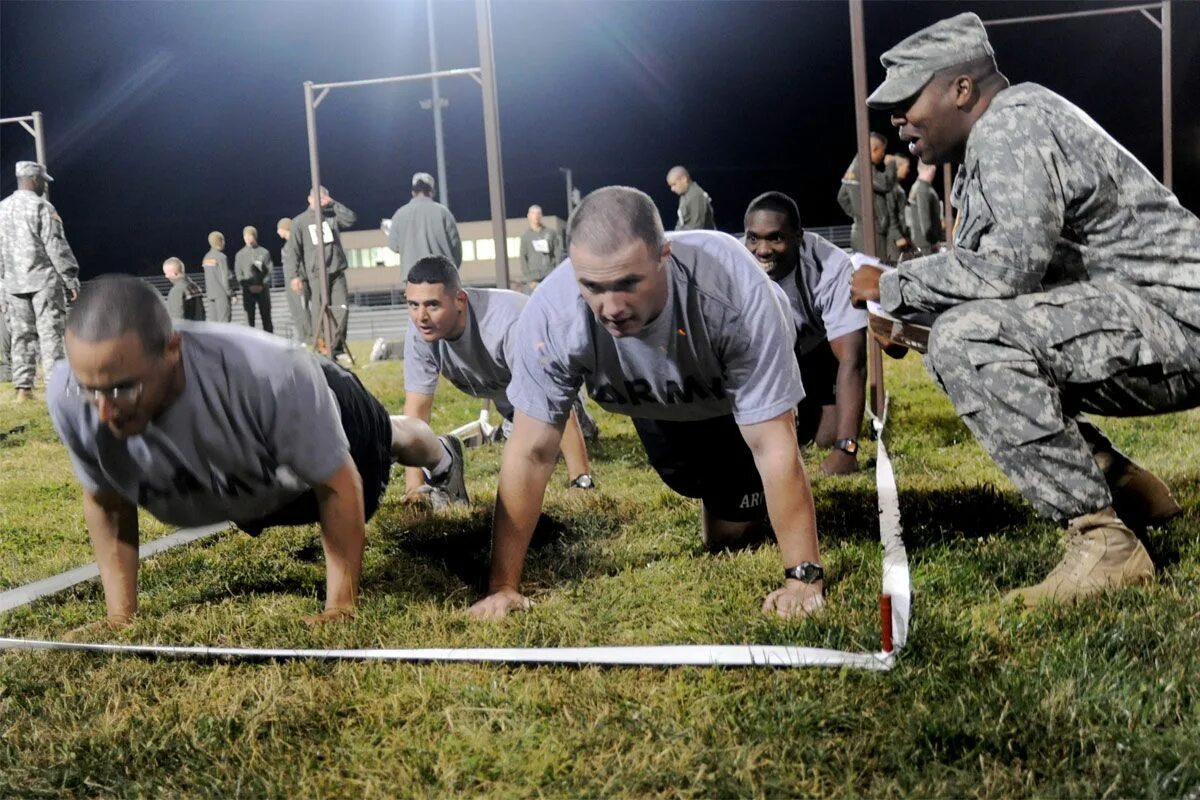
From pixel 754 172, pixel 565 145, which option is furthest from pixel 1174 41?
pixel 565 145

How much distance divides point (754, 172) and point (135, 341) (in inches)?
2124

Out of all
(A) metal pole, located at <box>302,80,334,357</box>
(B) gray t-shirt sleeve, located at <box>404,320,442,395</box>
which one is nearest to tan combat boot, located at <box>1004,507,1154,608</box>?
(B) gray t-shirt sleeve, located at <box>404,320,442,395</box>

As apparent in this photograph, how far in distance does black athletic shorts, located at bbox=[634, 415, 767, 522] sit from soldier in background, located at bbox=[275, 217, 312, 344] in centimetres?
1193

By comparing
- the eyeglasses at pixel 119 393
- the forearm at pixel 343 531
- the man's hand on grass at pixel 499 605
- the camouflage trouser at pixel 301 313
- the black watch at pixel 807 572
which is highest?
the eyeglasses at pixel 119 393

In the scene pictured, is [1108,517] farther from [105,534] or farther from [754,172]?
[754,172]

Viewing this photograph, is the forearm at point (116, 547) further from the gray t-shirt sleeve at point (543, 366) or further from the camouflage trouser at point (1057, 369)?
the camouflage trouser at point (1057, 369)

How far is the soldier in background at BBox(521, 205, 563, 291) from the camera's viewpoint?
731 inches

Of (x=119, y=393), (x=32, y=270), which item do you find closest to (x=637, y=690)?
(x=119, y=393)

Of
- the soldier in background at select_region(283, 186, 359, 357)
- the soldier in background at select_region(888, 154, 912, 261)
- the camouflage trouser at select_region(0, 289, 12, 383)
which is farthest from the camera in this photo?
the soldier in background at select_region(283, 186, 359, 357)

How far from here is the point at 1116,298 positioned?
10.3 ft

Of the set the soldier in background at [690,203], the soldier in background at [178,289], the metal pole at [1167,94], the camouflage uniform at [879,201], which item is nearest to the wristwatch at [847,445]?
the camouflage uniform at [879,201]

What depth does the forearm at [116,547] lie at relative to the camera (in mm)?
3406

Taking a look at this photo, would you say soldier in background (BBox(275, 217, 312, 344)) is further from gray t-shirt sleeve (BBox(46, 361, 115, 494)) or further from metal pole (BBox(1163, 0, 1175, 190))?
gray t-shirt sleeve (BBox(46, 361, 115, 494))

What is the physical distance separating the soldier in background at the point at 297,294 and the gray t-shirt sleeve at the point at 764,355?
12810 mm
